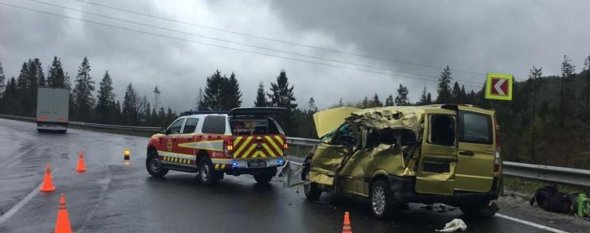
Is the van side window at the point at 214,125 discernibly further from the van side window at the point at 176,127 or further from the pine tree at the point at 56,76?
the pine tree at the point at 56,76

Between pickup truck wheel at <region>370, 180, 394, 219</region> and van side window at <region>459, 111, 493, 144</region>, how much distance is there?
4.70 feet

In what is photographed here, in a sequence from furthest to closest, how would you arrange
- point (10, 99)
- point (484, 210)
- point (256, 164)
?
point (10, 99)
point (256, 164)
point (484, 210)

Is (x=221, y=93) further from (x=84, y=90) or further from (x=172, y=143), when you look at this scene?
(x=172, y=143)

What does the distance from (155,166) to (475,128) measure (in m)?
10.2

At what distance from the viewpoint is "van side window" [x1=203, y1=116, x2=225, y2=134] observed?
14680mm

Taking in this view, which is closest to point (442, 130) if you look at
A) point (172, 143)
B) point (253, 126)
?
point (253, 126)

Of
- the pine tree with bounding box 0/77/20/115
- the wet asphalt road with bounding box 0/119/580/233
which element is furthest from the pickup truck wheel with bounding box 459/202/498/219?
the pine tree with bounding box 0/77/20/115

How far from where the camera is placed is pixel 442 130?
9516 mm

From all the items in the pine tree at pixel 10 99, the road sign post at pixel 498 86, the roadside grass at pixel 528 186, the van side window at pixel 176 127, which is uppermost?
the pine tree at pixel 10 99

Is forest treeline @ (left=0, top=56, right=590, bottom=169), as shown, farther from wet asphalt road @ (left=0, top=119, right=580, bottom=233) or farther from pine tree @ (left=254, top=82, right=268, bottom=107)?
wet asphalt road @ (left=0, top=119, right=580, bottom=233)

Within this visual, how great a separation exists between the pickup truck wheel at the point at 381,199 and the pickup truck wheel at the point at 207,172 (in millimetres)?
5509

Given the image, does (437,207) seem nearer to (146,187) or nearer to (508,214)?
(508,214)

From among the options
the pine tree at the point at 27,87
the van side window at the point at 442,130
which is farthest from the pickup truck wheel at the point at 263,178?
the pine tree at the point at 27,87

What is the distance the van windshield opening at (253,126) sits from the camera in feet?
48.2
